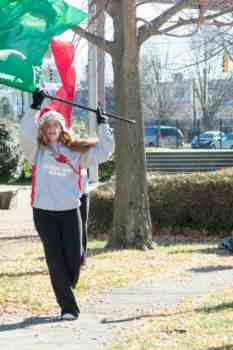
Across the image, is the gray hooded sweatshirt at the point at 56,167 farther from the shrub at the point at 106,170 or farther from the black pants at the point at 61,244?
the shrub at the point at 106,170

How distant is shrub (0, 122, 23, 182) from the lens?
31.3 meters

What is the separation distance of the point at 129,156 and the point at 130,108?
2.14 ft

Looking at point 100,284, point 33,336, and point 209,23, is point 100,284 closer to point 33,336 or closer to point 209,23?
point 33,336

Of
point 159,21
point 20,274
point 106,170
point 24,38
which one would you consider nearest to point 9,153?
point 106,170

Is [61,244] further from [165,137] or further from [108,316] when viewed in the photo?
[165,137]

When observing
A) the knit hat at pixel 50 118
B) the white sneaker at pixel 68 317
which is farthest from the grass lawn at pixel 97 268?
the knit hat at pixel 50 118

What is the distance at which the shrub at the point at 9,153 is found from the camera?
31312mm

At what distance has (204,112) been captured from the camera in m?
67.3

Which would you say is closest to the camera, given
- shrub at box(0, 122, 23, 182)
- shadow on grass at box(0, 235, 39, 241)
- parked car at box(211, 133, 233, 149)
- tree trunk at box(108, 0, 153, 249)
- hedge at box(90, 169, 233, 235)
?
tree trunk at box(108, 0, 153, 249)

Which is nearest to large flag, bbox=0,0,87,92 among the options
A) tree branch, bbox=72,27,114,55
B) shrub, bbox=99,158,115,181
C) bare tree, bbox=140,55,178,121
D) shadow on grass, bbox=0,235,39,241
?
tree branch, bbox=72,27,114,55

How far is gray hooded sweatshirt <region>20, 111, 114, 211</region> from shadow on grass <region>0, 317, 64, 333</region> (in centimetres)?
91

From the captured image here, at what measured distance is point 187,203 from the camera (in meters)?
14.7

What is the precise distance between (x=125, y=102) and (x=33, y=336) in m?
5.89

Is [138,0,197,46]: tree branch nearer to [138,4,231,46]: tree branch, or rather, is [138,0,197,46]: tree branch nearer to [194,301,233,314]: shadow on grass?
[138,4,231,46]: tree branch
